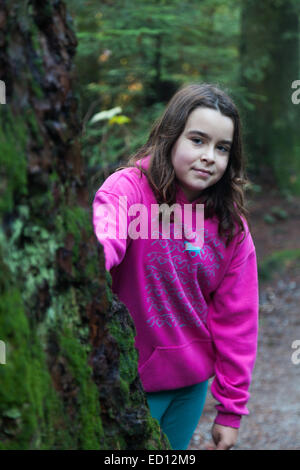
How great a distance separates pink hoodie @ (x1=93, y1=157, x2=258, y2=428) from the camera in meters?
2.28

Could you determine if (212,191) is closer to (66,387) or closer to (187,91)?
(187,91)

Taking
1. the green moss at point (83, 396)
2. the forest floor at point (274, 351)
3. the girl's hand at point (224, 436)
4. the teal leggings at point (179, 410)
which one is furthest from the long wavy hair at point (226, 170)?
the forest floor at point (274, 351)

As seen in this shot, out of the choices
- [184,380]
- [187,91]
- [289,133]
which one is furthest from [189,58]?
[184,380]

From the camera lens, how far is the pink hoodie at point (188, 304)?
7.49 ft

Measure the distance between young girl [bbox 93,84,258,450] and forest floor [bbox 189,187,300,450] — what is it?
190cm

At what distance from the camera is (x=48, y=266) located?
1.33 metres

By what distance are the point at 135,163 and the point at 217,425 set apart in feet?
4.29

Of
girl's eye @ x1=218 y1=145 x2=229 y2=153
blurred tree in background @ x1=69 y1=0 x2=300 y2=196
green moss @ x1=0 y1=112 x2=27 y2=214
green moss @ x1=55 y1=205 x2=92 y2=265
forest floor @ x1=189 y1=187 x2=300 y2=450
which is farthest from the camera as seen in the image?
blurred tree in background @ x1=69 y1=0 x2=300 y2=196

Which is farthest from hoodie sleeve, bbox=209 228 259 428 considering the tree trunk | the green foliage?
the tree trunk

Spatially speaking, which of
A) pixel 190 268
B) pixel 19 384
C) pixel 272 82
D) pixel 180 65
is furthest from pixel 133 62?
pixel 19 384

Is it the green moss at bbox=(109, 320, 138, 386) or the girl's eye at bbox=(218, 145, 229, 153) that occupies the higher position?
the girl's eye at bbox=(218, 145, 229, 153)

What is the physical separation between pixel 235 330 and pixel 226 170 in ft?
2.57

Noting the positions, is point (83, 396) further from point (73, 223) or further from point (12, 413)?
point (73, 223)

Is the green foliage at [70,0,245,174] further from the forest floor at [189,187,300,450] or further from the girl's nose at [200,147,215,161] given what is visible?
the girl's nose at [200,147,215,161]
